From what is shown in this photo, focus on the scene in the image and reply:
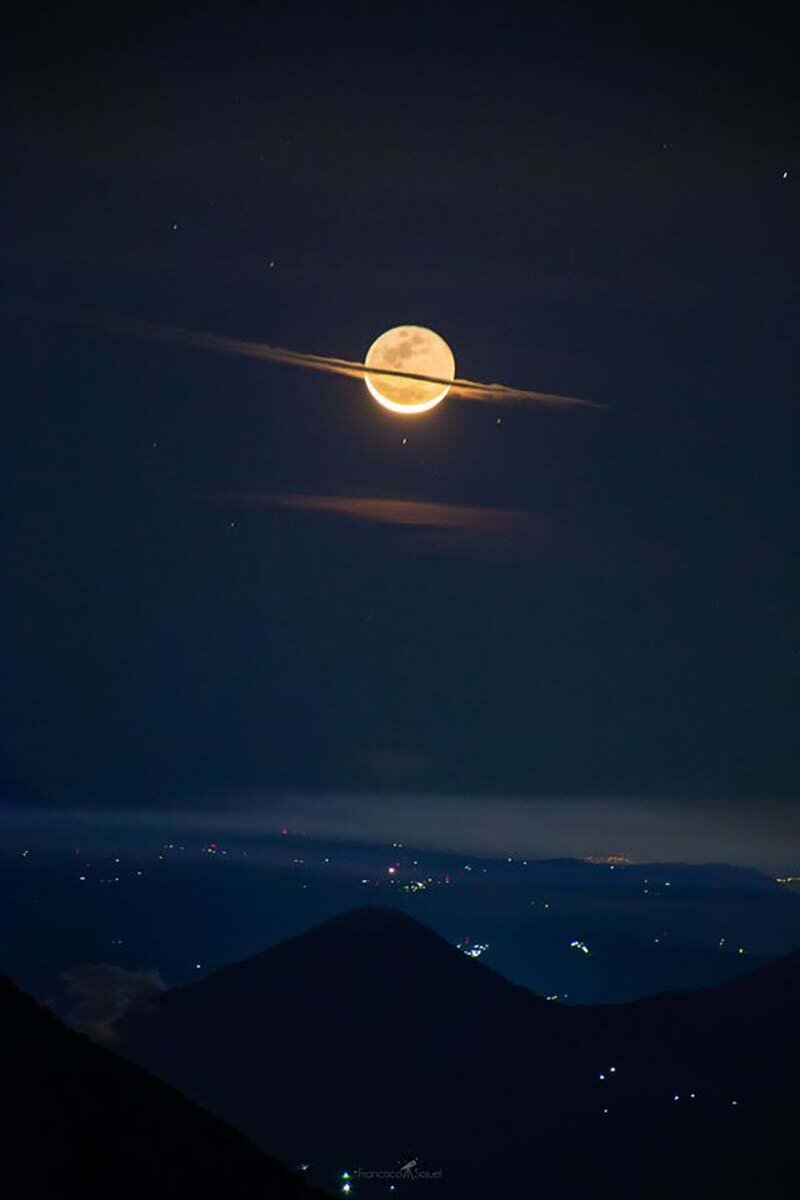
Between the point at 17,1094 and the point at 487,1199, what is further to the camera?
the point at 487,1199

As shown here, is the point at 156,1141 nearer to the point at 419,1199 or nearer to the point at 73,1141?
the point at 73,1141

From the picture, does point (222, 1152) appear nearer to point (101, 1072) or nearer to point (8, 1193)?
point (101, 1072)

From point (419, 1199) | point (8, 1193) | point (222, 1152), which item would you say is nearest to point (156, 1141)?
point (222, 1152)

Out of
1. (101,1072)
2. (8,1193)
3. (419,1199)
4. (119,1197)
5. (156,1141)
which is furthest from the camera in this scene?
(419,1199)

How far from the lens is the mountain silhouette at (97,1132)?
2131 inches

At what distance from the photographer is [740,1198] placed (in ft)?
646

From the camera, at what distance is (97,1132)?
6003 centimetres

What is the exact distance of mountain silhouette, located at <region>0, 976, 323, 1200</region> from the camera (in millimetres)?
54125

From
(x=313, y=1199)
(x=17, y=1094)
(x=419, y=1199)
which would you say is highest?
(x=17, y=1094)

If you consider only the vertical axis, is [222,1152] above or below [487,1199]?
above

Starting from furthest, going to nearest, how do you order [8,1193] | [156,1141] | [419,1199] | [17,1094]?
[419,1199] → [156,1141] → [17,1094] → [8,1193]

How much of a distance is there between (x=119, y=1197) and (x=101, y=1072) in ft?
46.2

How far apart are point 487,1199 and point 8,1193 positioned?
162600 mm

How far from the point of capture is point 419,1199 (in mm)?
194875
